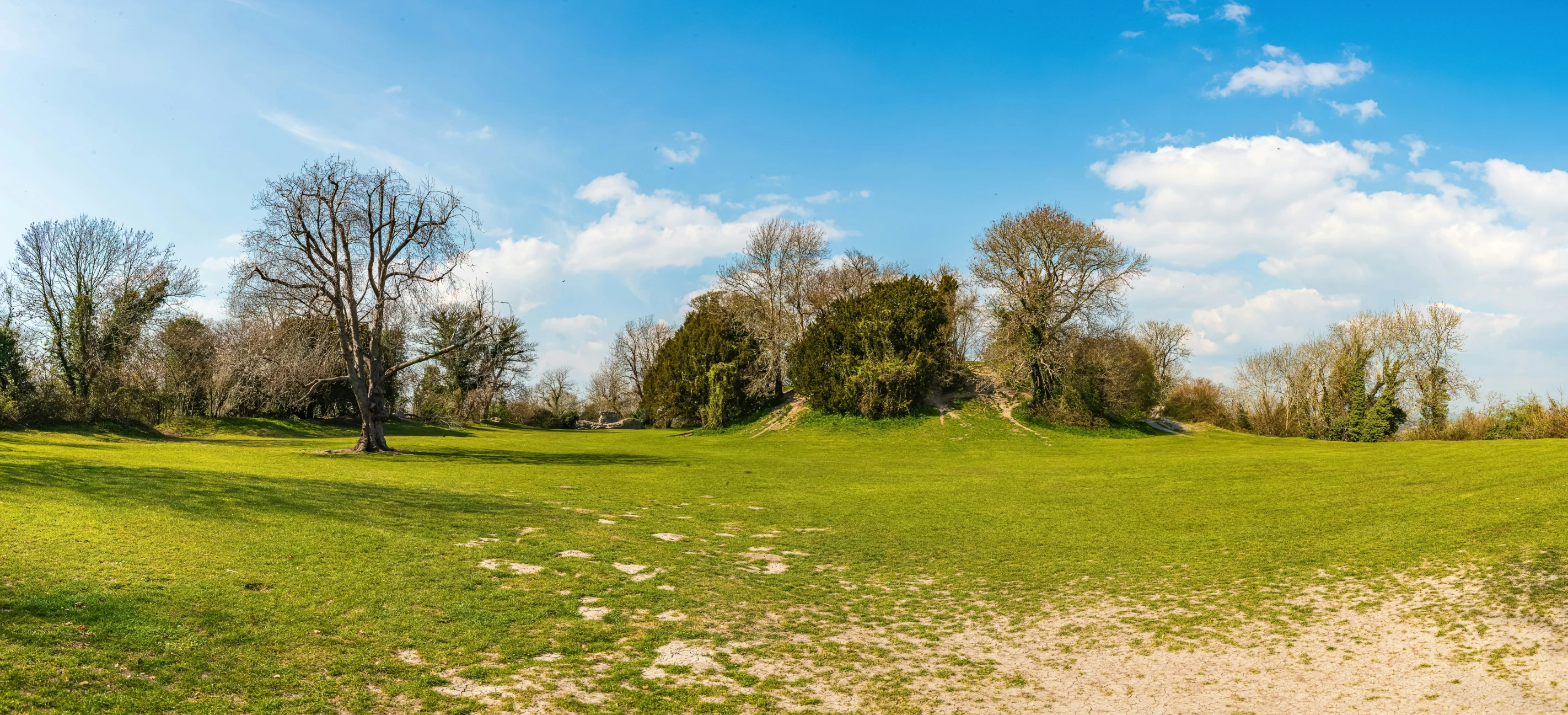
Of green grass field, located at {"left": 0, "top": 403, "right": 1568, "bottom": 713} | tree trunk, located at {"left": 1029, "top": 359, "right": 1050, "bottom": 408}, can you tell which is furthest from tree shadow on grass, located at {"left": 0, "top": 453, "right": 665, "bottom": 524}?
tree trunk, located at {"left": 1029, "top": 359, "right": 1050, "bottom": 408}

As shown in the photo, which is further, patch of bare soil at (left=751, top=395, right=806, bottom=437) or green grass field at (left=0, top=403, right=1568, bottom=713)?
patch of bare soil at (left=751, top=395, right=806, bottom=437)

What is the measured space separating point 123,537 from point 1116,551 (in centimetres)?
1487

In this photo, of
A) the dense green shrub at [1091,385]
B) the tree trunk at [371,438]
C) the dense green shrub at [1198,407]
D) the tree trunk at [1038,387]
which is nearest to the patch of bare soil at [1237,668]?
the tree trunk at [371,438]

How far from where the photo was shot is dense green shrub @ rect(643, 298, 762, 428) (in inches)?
2106

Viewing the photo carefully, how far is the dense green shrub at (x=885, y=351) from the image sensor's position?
47594 millimetres

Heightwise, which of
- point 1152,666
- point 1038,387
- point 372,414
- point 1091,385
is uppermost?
point 1091,385

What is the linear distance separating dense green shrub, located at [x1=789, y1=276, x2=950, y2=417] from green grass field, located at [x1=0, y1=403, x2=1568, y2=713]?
23.3 m

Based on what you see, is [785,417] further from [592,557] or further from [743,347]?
[592,557]

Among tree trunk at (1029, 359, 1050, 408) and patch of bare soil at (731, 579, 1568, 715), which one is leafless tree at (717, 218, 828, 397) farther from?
patch of bare soil at (731, 579, 1568, 715)

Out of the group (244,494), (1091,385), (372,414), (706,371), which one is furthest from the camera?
(706,371)

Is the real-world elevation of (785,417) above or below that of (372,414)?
below

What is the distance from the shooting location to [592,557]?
443 inches

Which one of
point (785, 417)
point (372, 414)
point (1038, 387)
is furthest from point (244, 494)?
point (1038, 387)

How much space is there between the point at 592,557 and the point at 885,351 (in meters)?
38.3
